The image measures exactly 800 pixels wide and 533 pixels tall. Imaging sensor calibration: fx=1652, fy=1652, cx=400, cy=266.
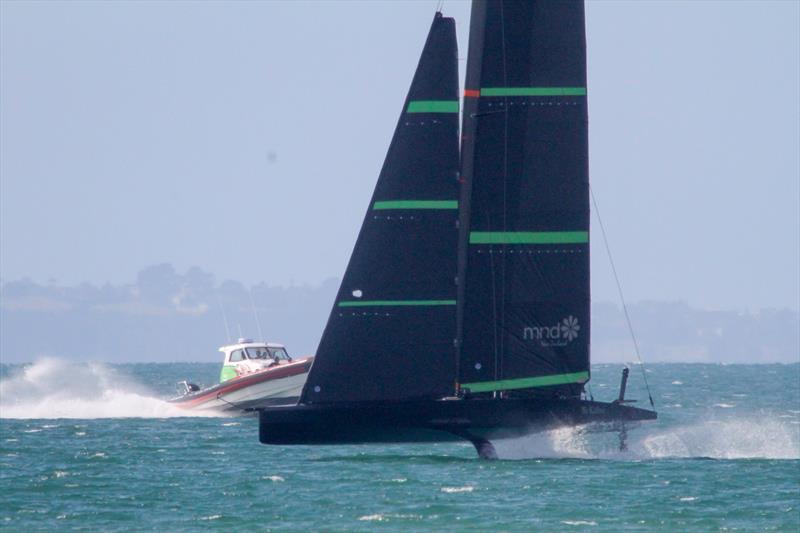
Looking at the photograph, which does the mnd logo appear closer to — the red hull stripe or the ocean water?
the ocean water

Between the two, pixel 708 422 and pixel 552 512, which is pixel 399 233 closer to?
pixel 552 512

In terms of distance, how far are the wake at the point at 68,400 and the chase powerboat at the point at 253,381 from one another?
782 mm

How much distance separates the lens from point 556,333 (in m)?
29.0

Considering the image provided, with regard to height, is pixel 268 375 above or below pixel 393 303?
below

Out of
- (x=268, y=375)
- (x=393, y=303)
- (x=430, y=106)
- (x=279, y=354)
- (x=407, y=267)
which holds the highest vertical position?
(x=430, y=106)

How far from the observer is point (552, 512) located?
82.7 feet

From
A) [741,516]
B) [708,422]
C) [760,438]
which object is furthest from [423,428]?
[708,422]

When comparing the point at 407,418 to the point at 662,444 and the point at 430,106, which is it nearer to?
the point at 430,106

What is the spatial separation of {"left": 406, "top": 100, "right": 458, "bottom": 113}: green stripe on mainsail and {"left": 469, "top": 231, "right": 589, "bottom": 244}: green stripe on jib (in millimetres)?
2179

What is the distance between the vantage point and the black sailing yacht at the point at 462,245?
2825 centimetres

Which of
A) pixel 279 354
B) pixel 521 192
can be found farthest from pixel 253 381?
pixel 521 192

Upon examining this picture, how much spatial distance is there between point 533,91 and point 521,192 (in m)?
1.76

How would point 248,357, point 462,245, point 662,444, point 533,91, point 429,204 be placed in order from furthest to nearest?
point 248,357, point 662,444, point 533,91, point 462,245, point 429,204

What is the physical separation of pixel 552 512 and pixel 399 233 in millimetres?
5788
